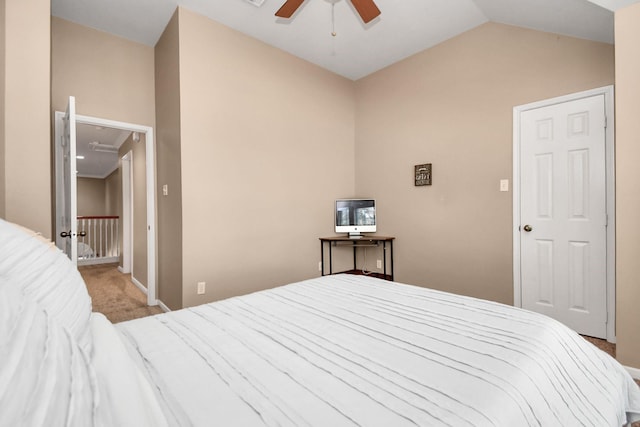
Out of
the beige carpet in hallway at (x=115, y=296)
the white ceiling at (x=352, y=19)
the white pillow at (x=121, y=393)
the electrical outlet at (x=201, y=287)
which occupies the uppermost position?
the white ceiling at (x=352, y=19)

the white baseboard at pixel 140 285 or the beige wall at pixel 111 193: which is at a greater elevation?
the beige wall at pixel 111 193

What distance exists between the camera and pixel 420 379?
791 millimetres

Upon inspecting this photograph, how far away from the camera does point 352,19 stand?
3002 millimetres

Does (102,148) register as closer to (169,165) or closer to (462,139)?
(169,165)

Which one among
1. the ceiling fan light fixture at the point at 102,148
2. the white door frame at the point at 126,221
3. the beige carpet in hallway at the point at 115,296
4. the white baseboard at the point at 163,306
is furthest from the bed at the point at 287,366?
the ceiling fan light fixture at the point at 102,148

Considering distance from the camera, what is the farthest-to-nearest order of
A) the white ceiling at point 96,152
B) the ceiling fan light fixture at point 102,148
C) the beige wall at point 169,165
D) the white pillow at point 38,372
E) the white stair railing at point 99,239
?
1. the white stair railing at point 99,239
2. the ceiling fan light fixture at point 102,148
3. the white ceiling at point 96,152
4. the beige wall at point 169,165
5. the white pillow at point 38,372

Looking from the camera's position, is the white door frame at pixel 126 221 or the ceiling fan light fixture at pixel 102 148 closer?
the white door frame at pixel 126 221

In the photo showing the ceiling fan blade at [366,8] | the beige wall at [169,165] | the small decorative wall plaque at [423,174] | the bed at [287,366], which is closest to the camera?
the bed at [287,366]

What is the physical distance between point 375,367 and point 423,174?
120 inches

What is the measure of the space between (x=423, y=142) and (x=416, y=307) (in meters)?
2.69

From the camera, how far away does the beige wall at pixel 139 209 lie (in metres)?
4.06

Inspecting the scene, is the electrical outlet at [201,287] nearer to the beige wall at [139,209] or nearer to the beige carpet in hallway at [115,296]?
the beige carpet in hallway at [115,296]

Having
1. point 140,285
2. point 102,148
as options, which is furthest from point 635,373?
point 102,148

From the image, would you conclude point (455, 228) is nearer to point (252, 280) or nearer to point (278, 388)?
point (252, 280)
